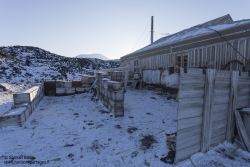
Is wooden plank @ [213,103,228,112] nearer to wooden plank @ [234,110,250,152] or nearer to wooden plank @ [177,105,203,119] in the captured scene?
wooden plank @ [234,110,250,152]

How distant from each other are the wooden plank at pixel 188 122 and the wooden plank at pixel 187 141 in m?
0.29

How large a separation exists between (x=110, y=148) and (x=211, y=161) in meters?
2.33

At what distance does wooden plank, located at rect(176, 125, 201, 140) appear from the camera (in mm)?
2743

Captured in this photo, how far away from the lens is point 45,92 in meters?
9.16

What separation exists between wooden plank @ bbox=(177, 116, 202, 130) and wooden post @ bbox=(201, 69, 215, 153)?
0.17 metres

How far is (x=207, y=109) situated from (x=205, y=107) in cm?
10

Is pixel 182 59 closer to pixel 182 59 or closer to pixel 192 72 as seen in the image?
pixel 182 59

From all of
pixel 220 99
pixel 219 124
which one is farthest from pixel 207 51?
pixel 219 124

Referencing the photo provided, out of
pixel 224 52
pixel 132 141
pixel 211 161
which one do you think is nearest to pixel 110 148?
pixel 132 141

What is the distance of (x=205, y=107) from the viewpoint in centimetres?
305

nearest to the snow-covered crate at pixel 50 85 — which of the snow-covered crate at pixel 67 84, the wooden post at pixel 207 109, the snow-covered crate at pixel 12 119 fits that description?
the snow-covered crate at pixel 67 84

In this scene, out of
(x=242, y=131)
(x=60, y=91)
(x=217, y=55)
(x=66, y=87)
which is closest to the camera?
(x=242, y=131)

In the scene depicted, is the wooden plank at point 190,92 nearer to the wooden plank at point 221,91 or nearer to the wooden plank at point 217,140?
the wooden plank at point 221,91

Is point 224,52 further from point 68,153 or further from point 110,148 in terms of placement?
point 68,153
